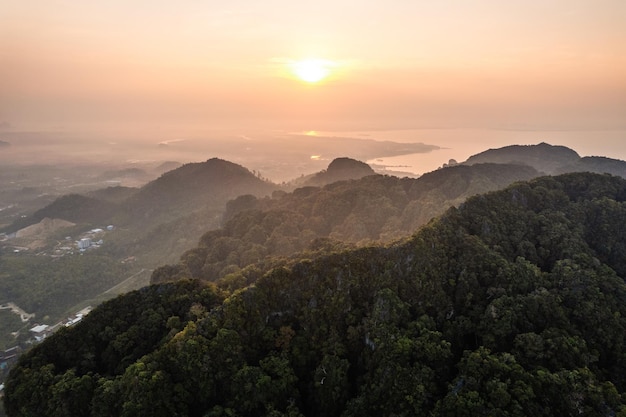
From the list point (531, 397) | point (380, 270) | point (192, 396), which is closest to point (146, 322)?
point (192, 396)

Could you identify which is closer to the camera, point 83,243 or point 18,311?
point 18,311

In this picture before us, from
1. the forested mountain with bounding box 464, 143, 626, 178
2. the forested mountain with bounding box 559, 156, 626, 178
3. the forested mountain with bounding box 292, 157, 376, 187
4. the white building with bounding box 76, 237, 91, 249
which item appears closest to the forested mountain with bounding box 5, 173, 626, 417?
the forested mountain with bounding box 559, 156, 626, 178

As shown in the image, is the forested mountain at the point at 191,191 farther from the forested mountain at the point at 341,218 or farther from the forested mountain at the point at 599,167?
the forested mountain at the point at 599,167

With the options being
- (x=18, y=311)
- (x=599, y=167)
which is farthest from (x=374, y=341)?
(x=599, y=167)

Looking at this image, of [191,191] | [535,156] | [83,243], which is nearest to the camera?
[83,243]

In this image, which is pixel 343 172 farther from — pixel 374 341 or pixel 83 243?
pixel 374 341

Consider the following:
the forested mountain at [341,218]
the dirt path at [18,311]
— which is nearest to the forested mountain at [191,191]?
the dirt path at [18,311]

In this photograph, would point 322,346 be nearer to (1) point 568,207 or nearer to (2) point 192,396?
(2) point 192,396
